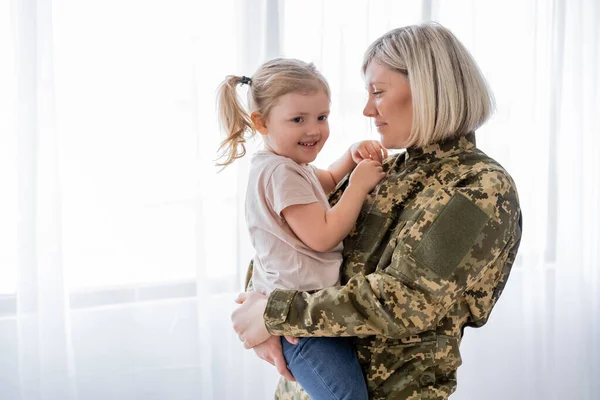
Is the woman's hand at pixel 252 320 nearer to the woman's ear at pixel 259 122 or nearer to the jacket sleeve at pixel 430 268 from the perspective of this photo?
the jacket sleeve at pixel 430 268

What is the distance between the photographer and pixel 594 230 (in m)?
3.16

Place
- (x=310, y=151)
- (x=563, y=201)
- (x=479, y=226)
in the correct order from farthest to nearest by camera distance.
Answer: (x=563, y=201)
(x=310, y=151)
(x=479, y=226)

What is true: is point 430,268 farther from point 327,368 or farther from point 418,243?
point 327,368

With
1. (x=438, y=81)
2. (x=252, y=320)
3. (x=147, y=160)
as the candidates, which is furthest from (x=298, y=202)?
(x=147, y=160)

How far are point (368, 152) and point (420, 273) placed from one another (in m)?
0.50

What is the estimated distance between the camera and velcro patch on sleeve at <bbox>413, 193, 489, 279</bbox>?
135cm

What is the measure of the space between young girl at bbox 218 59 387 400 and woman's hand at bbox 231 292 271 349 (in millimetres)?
54

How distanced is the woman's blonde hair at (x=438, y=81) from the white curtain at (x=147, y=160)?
1183 millimetres

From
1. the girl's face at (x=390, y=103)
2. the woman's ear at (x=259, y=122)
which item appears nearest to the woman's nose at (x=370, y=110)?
the girl's face at (x=390, y=103)

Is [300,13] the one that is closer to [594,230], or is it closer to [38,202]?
[38,202]

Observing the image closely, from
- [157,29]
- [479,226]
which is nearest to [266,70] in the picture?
[479,226]

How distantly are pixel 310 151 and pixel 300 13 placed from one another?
46.0 inches

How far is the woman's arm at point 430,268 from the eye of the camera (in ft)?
4.45

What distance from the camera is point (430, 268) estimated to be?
1.36 m
